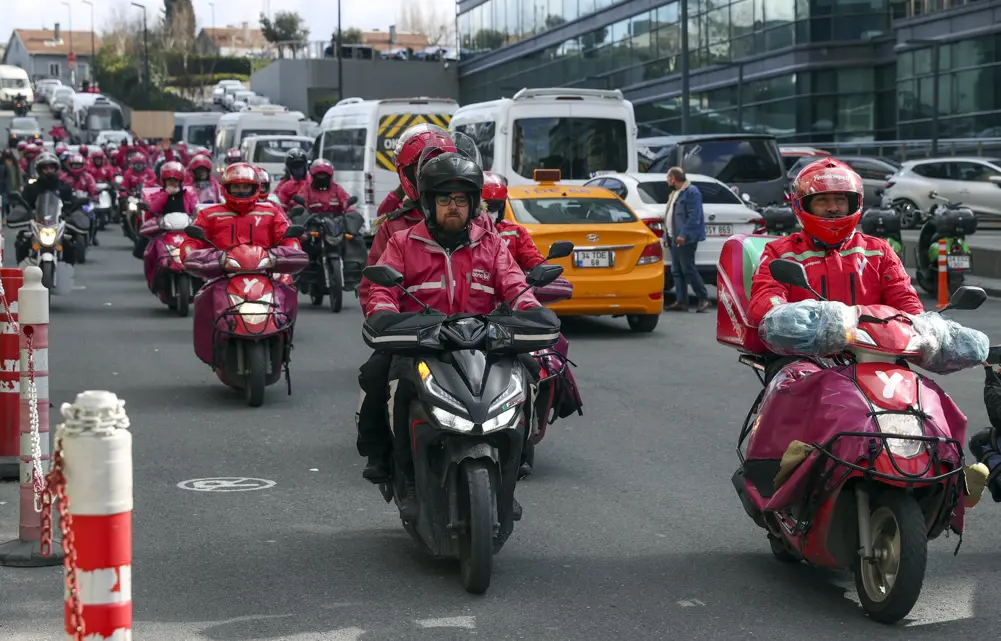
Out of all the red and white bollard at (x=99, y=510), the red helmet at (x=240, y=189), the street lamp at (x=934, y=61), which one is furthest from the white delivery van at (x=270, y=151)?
the red and white bollard at (x=99, y=510)

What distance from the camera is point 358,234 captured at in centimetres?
1947

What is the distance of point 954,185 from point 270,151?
1450 centimetres

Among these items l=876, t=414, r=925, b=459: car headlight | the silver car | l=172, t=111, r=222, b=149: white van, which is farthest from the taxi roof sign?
l=172, t=111, r=222, b=149: white van

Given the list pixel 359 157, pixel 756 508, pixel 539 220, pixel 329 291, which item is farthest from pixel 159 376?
pixel 359 157

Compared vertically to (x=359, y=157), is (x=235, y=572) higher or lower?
lower

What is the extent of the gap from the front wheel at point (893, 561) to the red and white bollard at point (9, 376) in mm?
4949

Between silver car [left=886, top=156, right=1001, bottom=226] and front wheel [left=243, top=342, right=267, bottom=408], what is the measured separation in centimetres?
2137

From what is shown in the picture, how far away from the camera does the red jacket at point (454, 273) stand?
6.98 meters

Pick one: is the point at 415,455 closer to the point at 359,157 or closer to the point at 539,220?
the point at 539,220

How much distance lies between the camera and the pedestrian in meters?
19.0

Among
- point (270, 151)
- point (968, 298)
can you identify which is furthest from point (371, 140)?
point (968, 298)

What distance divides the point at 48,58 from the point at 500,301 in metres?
177

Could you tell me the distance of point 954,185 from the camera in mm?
31625

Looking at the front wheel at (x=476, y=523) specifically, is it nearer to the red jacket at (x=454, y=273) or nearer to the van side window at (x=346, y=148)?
the red jacket at (x=454, y=273)
